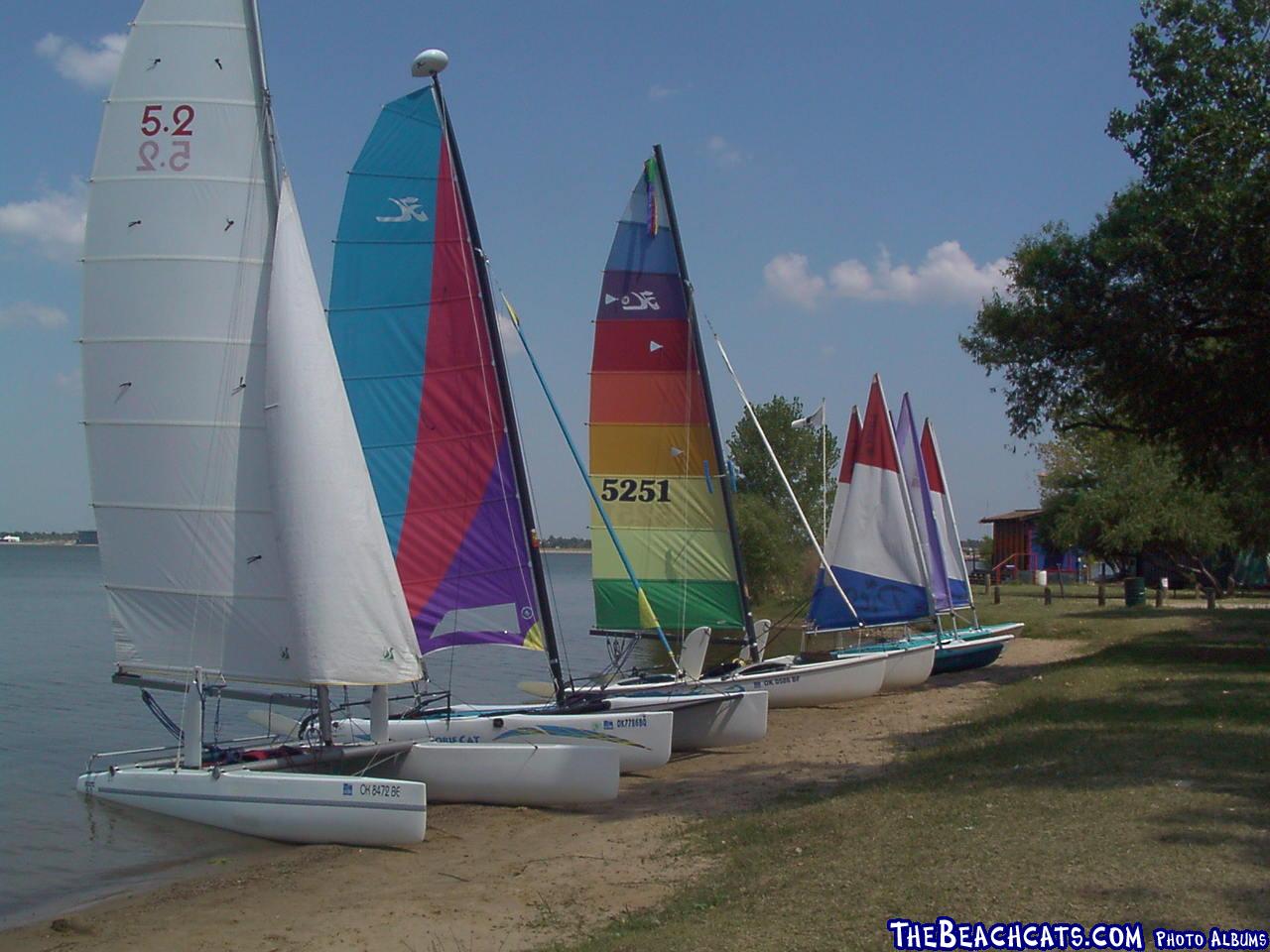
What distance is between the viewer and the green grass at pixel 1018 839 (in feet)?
23.9

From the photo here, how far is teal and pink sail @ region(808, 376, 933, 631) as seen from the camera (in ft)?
80.4

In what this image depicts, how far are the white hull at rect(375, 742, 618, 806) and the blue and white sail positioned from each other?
15823mm

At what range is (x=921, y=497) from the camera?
28.8 meters

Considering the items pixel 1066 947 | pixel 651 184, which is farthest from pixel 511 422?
pixel 1066 947

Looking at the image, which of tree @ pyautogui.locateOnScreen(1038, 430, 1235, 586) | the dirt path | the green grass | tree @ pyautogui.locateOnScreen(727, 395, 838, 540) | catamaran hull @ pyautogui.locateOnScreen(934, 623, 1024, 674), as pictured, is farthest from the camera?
tree @ pyautogui.locateOnScreen(727, 395, 838, 540)

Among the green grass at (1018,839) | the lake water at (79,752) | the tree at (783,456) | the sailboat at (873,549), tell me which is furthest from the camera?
the tree at (783,456)

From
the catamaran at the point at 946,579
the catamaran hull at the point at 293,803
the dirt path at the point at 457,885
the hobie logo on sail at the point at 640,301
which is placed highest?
the hobie logo on sail at the point at 640,301

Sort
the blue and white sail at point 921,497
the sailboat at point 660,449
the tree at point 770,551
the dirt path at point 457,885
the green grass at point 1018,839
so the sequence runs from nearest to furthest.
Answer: the green grass at point 1018,839
the dirt path at point 457,885
the sailboat at point 660,449
the blue and white sail at point 921,497
the tree at point 770,551

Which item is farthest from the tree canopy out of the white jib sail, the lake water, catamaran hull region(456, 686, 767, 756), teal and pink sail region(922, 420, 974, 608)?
the white jib sail

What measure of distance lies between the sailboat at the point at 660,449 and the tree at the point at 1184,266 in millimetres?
6463

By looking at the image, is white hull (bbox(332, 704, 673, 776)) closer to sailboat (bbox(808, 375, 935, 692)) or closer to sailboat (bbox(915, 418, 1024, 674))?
sailboat (bbox(808, 375, 935, 692))

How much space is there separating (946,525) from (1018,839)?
21.9 metres

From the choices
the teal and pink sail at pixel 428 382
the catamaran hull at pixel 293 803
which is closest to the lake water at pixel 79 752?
the catamaran hull at pixel 293 803

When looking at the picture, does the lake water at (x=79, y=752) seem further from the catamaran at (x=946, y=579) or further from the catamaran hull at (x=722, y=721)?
the catamaran at (x=946, y=579)
